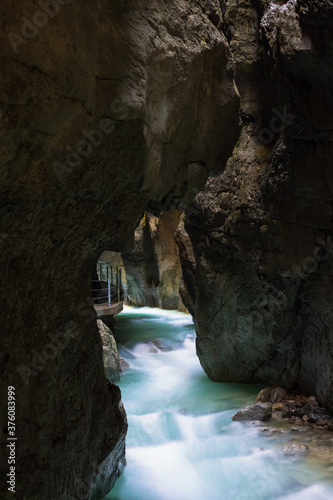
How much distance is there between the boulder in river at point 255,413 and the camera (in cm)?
688

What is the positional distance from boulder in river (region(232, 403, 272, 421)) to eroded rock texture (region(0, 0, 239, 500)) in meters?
3.39

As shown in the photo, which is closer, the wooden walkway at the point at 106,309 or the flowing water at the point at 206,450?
the flowing water at the point at 206,450

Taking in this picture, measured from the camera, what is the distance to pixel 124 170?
115 inches

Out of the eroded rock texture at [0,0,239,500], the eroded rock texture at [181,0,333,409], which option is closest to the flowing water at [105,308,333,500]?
the eroded rock texture at [181,0,333,409]

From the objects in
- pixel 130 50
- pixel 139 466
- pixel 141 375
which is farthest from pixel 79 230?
pixel 141 375

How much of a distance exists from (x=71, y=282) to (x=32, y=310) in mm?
541

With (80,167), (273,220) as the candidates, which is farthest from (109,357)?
(80,167)

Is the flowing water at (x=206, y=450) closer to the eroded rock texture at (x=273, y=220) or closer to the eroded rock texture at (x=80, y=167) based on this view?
the eroded rock texture at (x=273, y=220)

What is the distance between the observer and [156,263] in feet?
70.2

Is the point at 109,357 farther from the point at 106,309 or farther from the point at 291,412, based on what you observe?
the point at 291,412

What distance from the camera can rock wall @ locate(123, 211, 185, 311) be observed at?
2033 centimetres

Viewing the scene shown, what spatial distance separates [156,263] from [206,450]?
15.4 meters

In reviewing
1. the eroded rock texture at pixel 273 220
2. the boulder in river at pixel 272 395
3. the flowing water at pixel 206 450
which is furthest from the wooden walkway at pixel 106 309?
the boulder in river at pixel 272 395

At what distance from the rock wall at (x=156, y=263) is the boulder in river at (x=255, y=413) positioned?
13.0 metres
